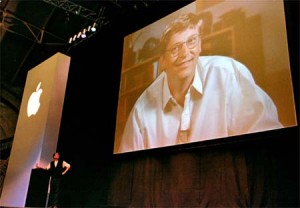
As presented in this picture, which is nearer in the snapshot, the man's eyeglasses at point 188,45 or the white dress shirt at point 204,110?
the white dress shirt at point 204,110

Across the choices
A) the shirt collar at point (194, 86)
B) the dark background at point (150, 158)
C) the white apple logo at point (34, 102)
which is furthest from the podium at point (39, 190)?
the shirt collar at point (194, 86)

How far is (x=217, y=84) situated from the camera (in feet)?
12.7

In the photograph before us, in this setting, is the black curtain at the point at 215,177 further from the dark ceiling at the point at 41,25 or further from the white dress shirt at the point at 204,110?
the dark ceiling at the point at 41,25

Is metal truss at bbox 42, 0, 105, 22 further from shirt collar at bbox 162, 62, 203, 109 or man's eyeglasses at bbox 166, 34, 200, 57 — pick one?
shirt collar at bbox 162, 62, 203, 109

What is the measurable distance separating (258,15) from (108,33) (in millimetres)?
3099

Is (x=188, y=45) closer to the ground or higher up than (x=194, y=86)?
higher up

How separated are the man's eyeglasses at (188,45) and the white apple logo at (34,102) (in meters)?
3.28

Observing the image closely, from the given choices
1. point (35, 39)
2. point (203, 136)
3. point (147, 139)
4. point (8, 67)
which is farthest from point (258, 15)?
point (8, 67)

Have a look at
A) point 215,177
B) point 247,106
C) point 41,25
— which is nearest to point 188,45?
point 247,106

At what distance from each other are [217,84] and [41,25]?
5.12 metres

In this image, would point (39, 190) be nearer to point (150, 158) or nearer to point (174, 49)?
point (150, 158)

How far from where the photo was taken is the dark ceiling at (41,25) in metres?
6.37

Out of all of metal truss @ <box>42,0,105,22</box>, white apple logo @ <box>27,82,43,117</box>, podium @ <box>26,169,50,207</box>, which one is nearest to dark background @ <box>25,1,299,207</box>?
metal truss @ <box>42,0,105,22</box>

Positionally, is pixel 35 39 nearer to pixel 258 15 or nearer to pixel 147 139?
pixel 147 139
